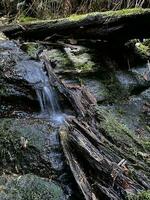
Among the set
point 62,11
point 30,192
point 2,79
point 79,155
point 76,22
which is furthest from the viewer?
point 62,11

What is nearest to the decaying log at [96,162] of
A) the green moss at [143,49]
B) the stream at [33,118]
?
the stream at [33,118]

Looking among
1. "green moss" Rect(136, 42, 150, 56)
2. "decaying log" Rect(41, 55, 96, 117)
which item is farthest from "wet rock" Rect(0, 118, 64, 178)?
"green moss" Rect(136, 42, 150, 56)

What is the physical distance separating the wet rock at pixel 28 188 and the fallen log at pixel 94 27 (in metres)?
2.90

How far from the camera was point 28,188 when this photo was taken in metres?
3.38

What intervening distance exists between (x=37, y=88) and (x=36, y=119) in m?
0.56

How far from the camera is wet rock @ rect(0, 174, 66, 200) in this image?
10.8ft

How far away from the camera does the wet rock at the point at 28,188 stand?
3301 mm

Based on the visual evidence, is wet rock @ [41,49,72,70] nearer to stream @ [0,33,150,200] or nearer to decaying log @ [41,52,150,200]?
stream @ [0,33,150,200]

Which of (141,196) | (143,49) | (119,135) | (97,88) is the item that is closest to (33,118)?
(119,135)

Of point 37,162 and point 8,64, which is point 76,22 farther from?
point 37,162

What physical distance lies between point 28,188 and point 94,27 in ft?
10.2

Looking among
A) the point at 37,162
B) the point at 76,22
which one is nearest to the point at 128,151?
the point at 37,162

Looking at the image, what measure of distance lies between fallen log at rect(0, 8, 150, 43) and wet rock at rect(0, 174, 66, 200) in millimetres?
2903

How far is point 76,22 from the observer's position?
5.77m
